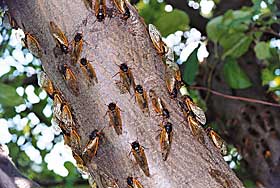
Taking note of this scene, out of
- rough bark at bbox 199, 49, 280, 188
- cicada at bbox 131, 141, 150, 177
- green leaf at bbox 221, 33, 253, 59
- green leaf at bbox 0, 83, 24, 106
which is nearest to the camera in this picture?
cicada at bbox 131, 141, 150, 177

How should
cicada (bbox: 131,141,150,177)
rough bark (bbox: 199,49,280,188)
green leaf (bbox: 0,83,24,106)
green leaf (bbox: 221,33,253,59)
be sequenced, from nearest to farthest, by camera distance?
cicada (bbox: 131,141,150,177), green leaf (bbox: 0,83,24,106), green leaf (bbox: 221,33,253,59), rough bark (bbox: 199,49,280,188)

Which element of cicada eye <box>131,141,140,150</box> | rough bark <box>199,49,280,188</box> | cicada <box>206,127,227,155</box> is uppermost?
cicada eye <box>131,141,140,150</box>

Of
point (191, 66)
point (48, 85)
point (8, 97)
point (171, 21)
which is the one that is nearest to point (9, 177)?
point (48, 85)

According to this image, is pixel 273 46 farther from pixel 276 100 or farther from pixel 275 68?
pixel 276 100

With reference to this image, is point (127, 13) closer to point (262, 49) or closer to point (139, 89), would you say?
point (139, 89)

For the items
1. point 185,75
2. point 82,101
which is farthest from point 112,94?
point 185,75

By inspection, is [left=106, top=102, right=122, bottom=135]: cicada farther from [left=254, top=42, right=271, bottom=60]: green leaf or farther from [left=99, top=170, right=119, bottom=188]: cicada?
[left=254, top=42, right=271, bottom=60]: green leaf

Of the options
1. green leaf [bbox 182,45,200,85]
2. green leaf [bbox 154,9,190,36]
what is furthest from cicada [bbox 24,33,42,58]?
green leaf [bbox 154,9,190,36]

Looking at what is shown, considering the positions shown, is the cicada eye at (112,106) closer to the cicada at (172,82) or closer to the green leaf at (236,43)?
the cicada at (172,82)
